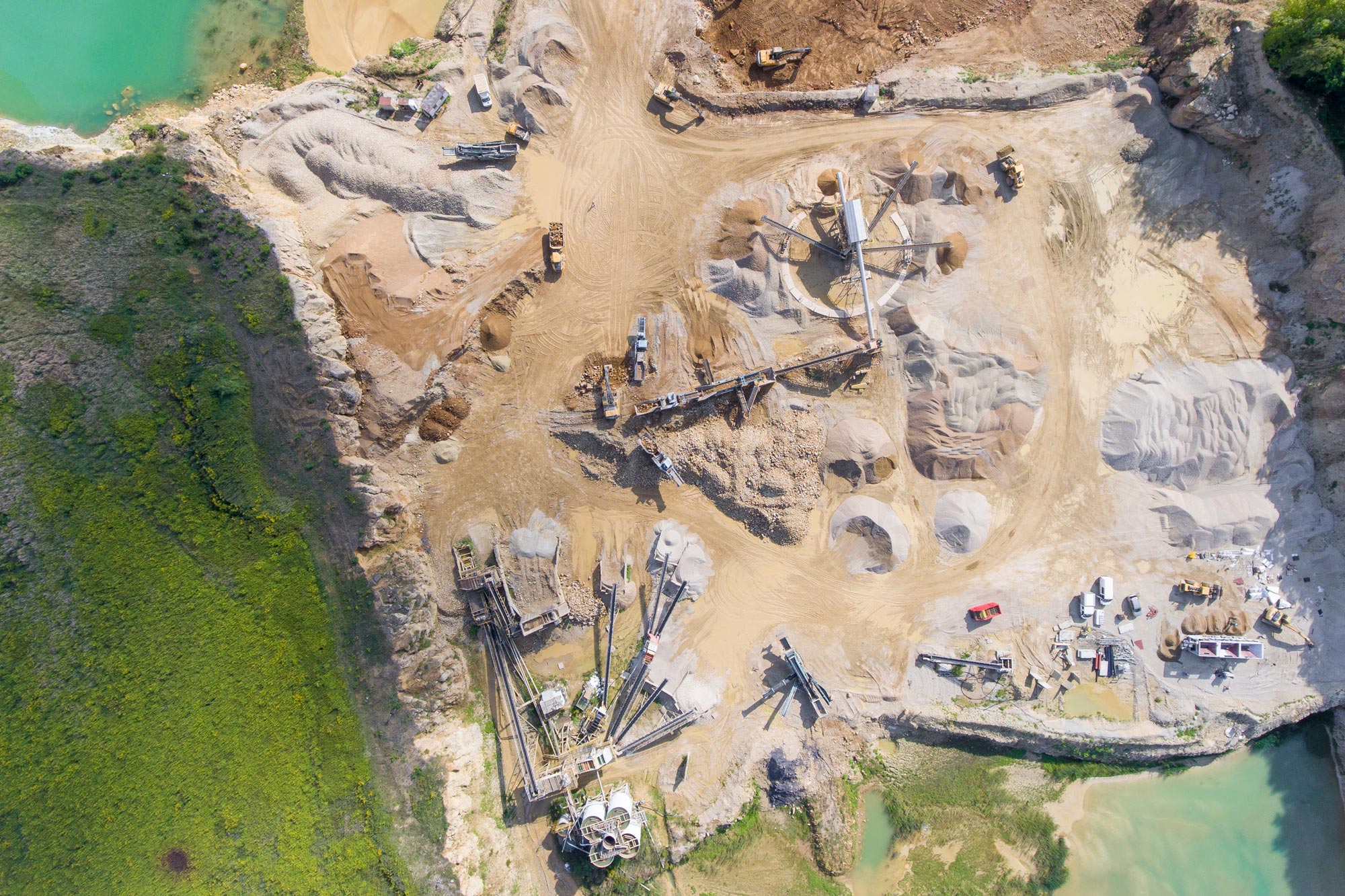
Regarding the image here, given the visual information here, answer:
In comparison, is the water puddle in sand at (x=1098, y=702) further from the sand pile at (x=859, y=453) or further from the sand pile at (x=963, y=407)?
the sand pile at (x=859, y=453)

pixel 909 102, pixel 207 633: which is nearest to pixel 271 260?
pixel 207 633

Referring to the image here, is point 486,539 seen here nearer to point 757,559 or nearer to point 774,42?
point 757,559

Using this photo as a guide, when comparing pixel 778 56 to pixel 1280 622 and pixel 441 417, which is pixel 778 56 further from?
pixel 1280 622

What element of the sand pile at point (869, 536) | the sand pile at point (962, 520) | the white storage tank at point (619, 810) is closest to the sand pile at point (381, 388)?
the white storage tank at point (619, 810)

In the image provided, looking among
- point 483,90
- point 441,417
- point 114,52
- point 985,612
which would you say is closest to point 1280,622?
point 985,612

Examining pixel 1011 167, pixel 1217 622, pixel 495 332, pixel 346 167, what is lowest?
pixel 1217 622
